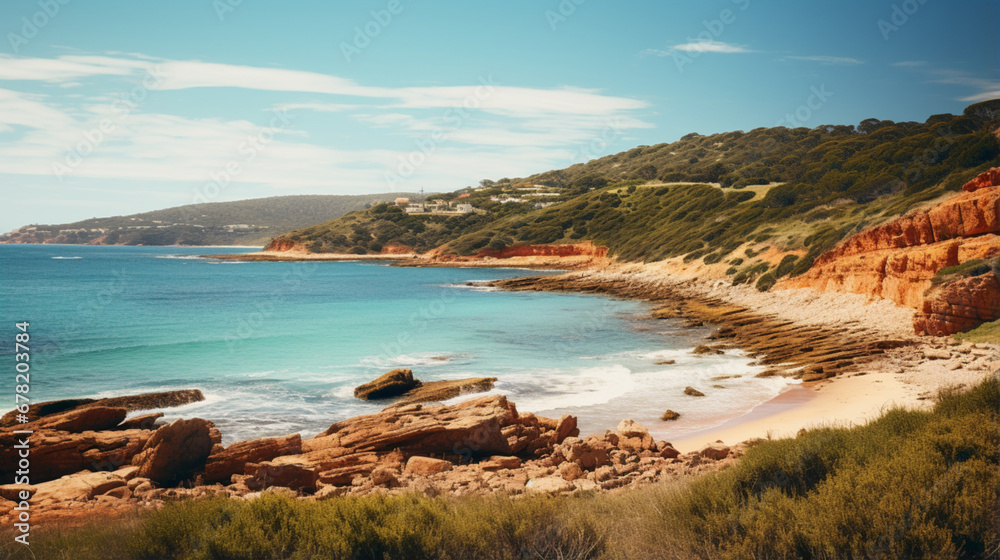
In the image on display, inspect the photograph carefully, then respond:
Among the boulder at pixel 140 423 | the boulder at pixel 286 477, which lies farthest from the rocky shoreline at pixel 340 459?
the boulder at pixel 140 423

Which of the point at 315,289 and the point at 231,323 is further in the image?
the point at 315,289

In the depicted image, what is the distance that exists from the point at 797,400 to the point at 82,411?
16.2 metres

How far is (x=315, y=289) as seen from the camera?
5541 centimetres

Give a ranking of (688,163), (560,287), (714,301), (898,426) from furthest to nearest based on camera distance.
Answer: (688,163)
(560,287)
(714,301)
(898,426)

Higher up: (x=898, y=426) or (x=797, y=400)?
(x=898, y=426)

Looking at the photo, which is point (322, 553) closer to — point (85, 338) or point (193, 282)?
point (85, 338)

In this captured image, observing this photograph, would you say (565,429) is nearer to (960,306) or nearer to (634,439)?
(634,439)

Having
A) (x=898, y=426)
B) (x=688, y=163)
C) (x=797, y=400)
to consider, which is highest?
(x=688, y=163)

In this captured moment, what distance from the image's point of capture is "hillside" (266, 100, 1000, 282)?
33.1 metres

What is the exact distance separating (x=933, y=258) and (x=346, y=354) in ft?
70.7

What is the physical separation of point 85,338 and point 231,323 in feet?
24.1

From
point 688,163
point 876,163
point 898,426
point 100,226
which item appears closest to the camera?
point 898,426

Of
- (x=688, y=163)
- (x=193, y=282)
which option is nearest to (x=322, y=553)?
(x=193, y=282)

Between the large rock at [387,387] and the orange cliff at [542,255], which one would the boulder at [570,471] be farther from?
the orange cliff at [542,255]
